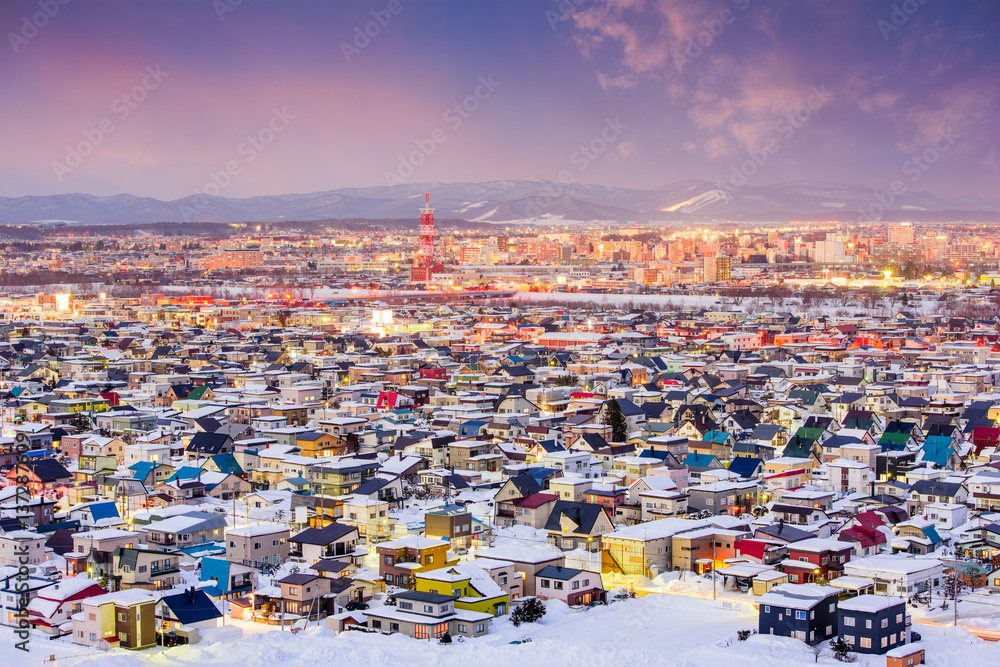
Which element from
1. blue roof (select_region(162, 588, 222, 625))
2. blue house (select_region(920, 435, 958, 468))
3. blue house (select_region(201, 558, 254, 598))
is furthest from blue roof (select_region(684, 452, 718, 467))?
blue roof (select_region(162, 588, 222, 625))

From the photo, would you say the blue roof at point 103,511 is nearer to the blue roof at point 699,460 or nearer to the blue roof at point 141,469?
the blue roof at point 141,469

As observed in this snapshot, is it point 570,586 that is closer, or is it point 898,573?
point 898,573

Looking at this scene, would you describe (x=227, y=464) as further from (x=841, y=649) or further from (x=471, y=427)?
(x=841, y=649)

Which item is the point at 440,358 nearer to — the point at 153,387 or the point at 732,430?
the point at 153,387

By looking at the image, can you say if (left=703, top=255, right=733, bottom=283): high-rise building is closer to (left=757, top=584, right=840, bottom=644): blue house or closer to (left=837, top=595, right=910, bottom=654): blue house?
(left=757, top=584, right=840, bottom=644): blue house

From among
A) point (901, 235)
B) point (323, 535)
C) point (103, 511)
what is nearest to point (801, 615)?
point (323, 535)

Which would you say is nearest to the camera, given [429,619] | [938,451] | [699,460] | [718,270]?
[429,619]
